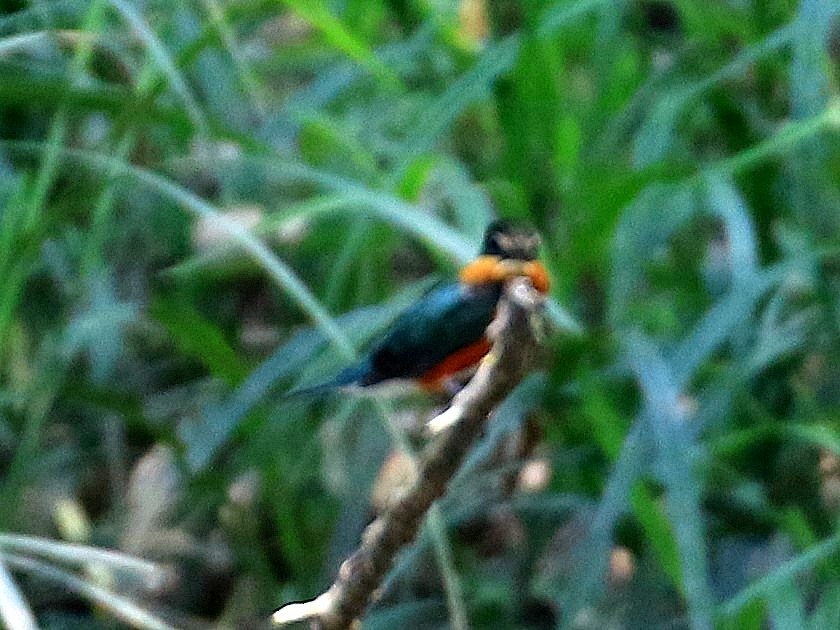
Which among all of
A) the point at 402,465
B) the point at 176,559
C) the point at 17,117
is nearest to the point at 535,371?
the point at 402,465

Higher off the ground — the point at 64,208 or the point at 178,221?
the point at 64,208

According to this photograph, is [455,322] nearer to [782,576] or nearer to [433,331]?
[433,331]

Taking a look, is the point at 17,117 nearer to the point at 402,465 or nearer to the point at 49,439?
the point at 49,439

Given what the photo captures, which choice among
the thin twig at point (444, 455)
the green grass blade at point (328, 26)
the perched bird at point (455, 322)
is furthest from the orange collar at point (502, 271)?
the green grass blade at point (328, 26)

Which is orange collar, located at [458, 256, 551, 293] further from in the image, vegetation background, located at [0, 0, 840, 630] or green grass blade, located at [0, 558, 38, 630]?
green grass blade, located at [0, 558, 38, 630]

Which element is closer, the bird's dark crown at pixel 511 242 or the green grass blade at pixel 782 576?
the bird's dark crown at pixel 511 242

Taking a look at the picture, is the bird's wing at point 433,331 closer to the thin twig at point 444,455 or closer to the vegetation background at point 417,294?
the vegetation background at point 417,294
